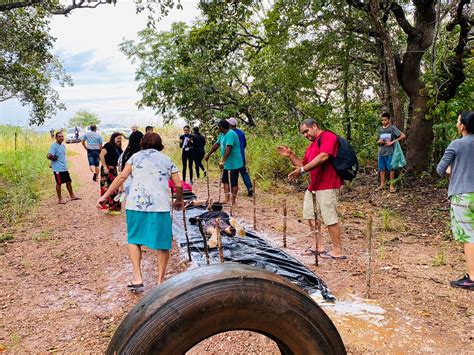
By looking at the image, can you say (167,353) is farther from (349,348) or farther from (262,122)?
(262,122)

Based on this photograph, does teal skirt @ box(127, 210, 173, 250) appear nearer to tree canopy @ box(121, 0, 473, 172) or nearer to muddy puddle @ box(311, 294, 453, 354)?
muddy puddle @ box(311, 294, 453, 354)

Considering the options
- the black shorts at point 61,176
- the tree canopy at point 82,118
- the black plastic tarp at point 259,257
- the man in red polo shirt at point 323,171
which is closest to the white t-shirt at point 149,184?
the black plastic tarp at point 259,257

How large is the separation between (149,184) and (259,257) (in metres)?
1.75

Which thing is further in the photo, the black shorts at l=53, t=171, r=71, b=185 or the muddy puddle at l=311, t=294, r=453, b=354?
the black shorts at l=53, t=171, r=71, b=185

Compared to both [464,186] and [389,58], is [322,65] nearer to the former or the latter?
[389,58]

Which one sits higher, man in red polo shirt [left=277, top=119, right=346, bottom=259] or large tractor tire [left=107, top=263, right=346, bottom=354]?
man in red polo shirt [left=277, top=119, right=346, bottom=259]

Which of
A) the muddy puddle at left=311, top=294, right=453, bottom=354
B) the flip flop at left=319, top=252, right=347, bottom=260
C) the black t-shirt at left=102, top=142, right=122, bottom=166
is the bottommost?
the muddy puddle at left=311, top=294, right=453, bottom=354

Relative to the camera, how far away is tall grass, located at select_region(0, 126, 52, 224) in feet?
30.5

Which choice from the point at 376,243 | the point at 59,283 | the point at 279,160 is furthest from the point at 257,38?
the point at 59,283

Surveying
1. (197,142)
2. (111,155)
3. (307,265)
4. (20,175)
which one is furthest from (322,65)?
(20,175)

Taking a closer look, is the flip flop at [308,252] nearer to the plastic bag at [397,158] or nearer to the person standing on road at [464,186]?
the person standing on road at [464,186]

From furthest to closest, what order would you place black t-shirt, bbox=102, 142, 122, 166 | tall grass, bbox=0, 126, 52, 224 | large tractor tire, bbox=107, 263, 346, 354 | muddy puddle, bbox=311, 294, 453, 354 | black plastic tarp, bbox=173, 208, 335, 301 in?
tall grass, bbox=0, 126, 52, 224 < black t-shirt, bbox=102, 142, 122, 166 < black plastic tarp, bbox=173, 208, 335, 301 < muddy puddle, bbox=311, 294, 453, 354 < large tractor tire, bbox=107, 263, 346, 354

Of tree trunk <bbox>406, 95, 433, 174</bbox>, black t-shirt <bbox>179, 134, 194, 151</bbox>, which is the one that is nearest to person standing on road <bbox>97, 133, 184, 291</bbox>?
black t-shirt <bbox>179, 134, 194, 151</bbox>

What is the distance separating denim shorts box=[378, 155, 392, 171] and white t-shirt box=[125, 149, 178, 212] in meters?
Result: 6.20
